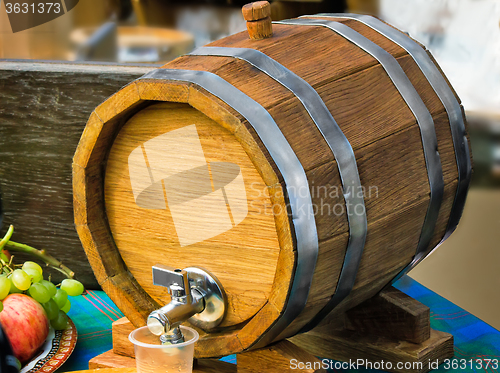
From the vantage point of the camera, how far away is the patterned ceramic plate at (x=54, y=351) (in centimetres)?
141

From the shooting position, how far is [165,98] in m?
1.13

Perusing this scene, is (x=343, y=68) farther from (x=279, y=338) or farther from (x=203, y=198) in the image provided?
(x=279, y=338)

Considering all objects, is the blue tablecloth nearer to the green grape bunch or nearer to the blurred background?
the green grape bunch

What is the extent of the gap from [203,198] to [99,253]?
328mm

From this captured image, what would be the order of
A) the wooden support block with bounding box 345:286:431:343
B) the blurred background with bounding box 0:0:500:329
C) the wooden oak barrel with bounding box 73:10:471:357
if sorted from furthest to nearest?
1. the blurred background with bounding box 0:0:500:329
2. the wooden support block with bounding box 345:286:431:343
3. the wooden oak barrel with bounding box 73:10:471:357

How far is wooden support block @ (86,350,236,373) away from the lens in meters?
1.41

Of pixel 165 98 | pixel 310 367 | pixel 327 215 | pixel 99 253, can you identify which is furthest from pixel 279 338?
pixel 165 98

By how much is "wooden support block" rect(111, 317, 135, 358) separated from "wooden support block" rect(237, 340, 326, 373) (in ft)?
1.08

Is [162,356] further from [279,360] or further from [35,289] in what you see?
[35,289]

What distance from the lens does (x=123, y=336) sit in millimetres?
1494

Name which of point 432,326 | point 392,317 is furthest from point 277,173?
point 432,326

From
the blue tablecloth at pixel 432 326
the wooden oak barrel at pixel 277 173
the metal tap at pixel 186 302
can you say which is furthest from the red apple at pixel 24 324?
the metal tap at pixel 186 302

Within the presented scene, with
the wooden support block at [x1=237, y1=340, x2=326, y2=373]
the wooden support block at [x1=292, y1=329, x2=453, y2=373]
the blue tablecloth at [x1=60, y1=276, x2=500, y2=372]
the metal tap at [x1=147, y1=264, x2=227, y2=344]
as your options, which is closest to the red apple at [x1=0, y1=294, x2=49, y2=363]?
the blue tablecloth at [x1=60, y1=276, x2=500, y2=372]

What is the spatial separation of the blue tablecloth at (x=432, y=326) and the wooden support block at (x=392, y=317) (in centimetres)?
12
